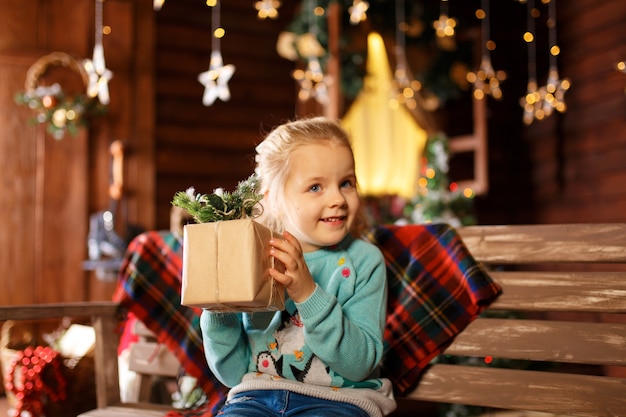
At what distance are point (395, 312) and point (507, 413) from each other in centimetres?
209

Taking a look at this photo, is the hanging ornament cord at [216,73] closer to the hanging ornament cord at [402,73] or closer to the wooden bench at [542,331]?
the hanging ornament cord at [402,73]

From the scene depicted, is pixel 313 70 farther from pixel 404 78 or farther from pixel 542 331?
pixel 542 331

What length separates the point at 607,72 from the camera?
502cm

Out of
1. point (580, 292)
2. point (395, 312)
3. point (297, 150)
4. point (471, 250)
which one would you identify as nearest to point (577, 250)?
point (580, 292)

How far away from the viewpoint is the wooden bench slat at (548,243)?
1.88 meters

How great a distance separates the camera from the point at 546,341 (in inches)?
74.9

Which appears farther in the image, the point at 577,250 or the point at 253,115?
the point at 253,115

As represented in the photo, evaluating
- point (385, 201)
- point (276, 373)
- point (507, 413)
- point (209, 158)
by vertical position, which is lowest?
point (507, 413)

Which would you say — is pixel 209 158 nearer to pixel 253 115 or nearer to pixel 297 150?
pixel 253 115

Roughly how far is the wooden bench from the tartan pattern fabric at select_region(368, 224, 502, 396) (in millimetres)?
53

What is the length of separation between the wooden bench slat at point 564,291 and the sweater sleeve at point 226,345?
26.9 inches

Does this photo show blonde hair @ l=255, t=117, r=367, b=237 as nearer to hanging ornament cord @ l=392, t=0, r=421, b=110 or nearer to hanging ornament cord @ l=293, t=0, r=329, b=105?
hanging ornament cord @ l=293, t=0, r=329, b=105

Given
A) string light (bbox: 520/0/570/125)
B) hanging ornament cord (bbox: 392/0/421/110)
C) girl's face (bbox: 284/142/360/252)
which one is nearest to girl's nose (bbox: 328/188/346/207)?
girl's face (bbox: 284/142/360/252)

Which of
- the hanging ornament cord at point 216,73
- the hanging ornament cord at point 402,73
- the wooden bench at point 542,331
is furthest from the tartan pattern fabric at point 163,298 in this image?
the hanging ornament cord at point 402,73
